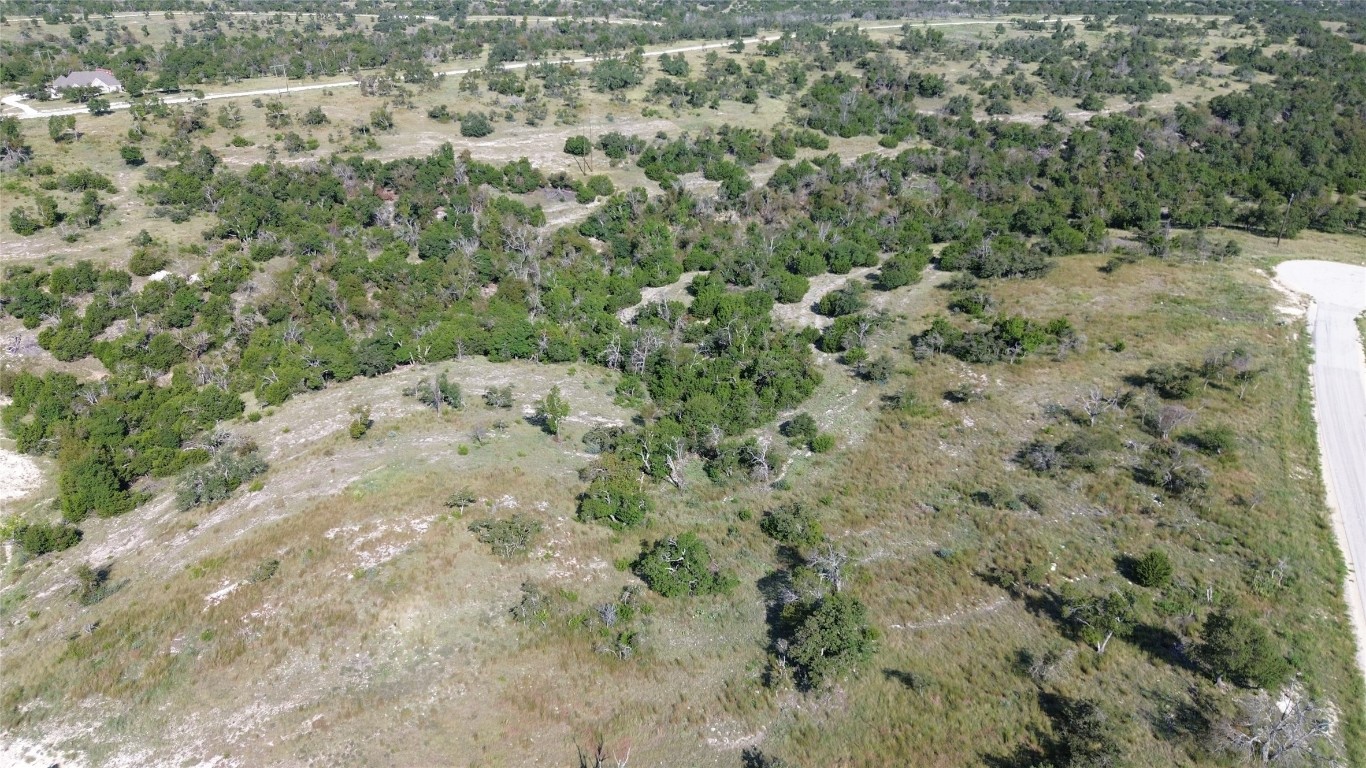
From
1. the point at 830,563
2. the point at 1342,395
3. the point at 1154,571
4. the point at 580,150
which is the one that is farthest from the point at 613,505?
the point at 580,150

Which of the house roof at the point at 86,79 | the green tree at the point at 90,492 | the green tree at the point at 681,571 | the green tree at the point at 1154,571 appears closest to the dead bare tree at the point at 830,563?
the green tree at the point at 681,571

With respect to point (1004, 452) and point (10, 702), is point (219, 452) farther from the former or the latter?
point (1004, 452)

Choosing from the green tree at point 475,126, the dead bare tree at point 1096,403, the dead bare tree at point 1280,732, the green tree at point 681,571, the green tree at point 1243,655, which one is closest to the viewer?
the dead bare tree at point 1280,732

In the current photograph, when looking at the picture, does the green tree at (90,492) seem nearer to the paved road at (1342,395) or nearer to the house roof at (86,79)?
the paved road at (1342,395)

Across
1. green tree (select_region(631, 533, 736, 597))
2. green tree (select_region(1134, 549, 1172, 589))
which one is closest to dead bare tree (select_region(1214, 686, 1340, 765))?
green tree (select_region(1134, 549, 1172, 589))

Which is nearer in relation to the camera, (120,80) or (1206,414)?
(1206,414)

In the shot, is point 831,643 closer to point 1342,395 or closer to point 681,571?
point 681,571

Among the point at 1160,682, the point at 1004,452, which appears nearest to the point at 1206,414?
the point at 1004,452
